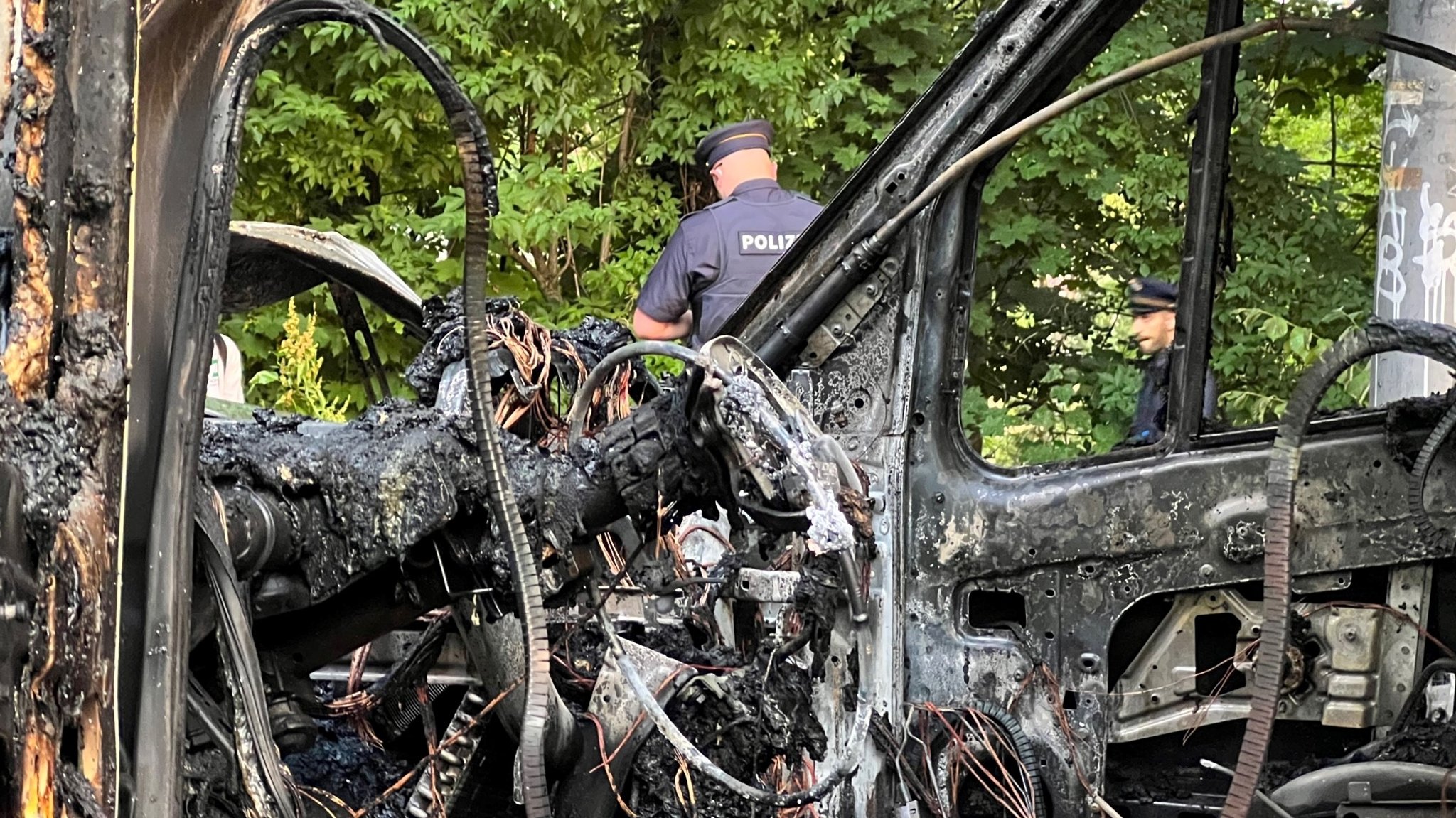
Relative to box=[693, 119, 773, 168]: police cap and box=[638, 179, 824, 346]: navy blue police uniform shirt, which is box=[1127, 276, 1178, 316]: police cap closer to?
box=[638, 179, 824, 346]: navy blue police uniform shirt

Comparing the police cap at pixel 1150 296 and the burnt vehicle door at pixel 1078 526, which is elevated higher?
the police cap at pixel 1150 296

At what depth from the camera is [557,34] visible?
8.84m

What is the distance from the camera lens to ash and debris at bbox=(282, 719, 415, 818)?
11.8 feet

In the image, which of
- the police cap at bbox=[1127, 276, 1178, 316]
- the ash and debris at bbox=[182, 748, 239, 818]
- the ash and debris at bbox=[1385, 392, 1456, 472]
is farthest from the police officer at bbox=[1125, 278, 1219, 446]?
the ash and debris at bbox=[182, 748, 239, 818]

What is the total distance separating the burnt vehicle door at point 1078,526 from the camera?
12.6 ft

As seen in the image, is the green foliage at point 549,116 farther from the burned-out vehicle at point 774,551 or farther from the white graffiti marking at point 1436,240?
the white graffiti marking at point 1436,240

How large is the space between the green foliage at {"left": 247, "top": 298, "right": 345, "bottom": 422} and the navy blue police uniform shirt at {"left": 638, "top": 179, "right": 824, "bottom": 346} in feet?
6.32

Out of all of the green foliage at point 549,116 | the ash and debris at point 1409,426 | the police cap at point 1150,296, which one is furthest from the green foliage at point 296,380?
the ash and debris at point 1409,426

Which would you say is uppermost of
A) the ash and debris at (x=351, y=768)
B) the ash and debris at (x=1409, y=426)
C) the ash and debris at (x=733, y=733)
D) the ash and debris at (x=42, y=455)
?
the ash and debris at (x=1409, y=426)

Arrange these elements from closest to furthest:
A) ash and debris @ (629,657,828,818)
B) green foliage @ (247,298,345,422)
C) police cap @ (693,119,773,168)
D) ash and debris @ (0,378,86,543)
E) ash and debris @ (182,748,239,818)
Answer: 1. ash and debris @ (0,378,86,543)
2. ash and debris @ (182,748,239,818)
3. ash and debris @ (629,657,828,818)
4. police cap @ (693,119,773,168)
5. green foliage @ (247,298,345,422)

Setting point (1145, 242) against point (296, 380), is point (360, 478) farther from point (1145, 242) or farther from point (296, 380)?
point (296, 380)

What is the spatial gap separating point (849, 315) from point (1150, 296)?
0.75m

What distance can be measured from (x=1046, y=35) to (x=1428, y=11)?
1.21 m

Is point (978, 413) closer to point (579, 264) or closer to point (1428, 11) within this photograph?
point (1428, 11)
